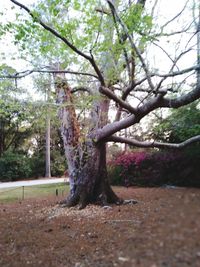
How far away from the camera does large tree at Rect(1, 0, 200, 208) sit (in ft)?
19.0

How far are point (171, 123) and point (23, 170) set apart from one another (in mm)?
12189

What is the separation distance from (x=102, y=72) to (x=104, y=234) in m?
3.92

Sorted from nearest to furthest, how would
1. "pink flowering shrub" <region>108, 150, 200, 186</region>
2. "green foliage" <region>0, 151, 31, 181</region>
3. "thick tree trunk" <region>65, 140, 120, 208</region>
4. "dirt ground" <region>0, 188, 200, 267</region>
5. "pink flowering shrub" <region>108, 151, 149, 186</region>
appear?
"dirt ground" <region>0, 188, 200, 267</region> < "thick tree trunk" <region>65, 140, 120, 208</region> < "pink flowering shrub" <region>108, 150, 200, 186</region> < "pink flowering shrub" <region>108, 151, 149, 186</region> < "green foliage" <region>0, 151, 31, 181</region>

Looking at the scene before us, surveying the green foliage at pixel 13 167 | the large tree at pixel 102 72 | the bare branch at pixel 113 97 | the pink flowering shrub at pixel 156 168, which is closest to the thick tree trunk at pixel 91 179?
the large tree at pixel 102 72

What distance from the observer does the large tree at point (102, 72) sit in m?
5.80

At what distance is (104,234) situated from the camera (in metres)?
5.28

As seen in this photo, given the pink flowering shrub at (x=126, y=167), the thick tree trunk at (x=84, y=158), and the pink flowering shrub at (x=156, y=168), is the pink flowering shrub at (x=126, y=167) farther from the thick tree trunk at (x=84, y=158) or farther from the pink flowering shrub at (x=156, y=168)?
the thick tree trunk at (x=84, y=158)

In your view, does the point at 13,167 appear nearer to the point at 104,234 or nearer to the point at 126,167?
the point at 126,167

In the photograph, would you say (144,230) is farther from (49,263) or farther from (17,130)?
(17,130)

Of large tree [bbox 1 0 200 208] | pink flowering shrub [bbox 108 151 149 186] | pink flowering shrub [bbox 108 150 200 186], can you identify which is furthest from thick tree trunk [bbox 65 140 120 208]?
pink flowering shrub [bbox 108 151 149 186]

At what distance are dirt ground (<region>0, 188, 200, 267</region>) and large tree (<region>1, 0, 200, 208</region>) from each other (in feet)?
4.16

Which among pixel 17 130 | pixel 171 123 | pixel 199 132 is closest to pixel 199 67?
pixel 199 132

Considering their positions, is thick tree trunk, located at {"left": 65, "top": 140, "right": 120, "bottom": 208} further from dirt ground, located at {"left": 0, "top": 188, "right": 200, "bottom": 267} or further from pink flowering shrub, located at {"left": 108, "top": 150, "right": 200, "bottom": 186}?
pink flowering shrub, located at {"left": 108, "top": 150, "right": 200, "bottom": 186}

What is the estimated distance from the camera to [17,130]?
2305 cm
